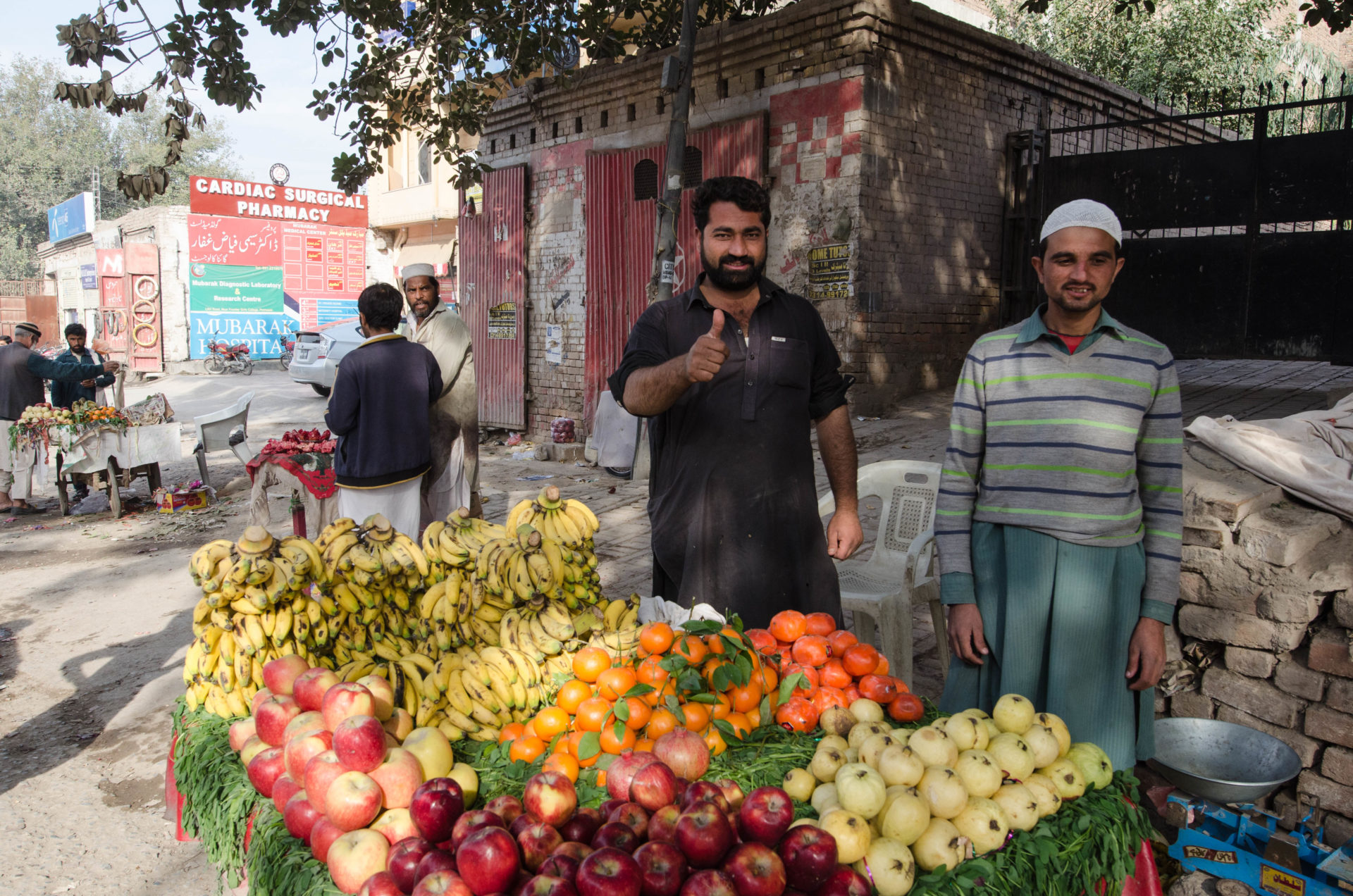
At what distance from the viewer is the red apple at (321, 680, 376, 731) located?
2123 mm

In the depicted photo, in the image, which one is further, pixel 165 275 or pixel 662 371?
pixel 165 275

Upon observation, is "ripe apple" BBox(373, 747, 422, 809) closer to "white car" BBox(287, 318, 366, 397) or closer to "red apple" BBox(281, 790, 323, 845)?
"red apple" BBox(281, 790, 323, 845)

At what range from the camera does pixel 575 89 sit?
11906 mm

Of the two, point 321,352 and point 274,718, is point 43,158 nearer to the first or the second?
point 321,352

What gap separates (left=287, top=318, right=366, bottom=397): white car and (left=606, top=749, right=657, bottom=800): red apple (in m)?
20.3

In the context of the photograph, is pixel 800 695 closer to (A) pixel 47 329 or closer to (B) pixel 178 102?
(B) pixel 178 102

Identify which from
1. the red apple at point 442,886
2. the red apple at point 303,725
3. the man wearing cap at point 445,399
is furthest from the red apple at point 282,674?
the man wearing cap at point 445,399

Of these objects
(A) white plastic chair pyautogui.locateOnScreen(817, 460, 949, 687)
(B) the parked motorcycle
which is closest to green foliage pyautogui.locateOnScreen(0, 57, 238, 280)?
(B) the parked motorcycle

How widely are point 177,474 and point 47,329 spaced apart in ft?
108

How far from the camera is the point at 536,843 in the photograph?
170 cm

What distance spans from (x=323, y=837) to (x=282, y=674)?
74cm

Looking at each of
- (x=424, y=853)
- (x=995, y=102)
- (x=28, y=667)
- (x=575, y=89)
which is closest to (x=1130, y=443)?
(x=424, y=853)

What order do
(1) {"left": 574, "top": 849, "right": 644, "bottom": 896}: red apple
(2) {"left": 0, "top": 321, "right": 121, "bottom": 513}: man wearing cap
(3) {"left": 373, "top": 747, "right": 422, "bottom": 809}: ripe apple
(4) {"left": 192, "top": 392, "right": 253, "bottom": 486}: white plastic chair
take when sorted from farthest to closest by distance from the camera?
1. (4) {"left": 192, "top": 392, "right": 253, "bottom": 486}: white plastic chair
2. (2) {"left": 0, "top": 321, "right": 121, "bottom": 513}: man wearing cap
3. (3) {"left": 373, "top": 747, "right": 422, "bottom": 809}: ripe apple
4. (1) {"left": 574, "top": 849, "right": 644, "bottom": 896}: red apple

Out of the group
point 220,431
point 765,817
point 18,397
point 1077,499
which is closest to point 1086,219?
point 1077,499
